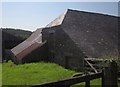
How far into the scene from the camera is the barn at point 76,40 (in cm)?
2299

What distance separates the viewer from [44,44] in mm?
31672

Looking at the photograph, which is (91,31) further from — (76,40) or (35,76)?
(35,76)

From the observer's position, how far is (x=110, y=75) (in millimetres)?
3824

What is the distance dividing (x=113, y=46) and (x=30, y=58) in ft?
38.3

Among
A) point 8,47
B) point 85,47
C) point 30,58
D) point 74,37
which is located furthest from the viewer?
point 8,47

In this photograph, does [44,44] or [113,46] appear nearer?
[113,46]

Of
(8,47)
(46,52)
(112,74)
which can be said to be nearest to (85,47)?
(46,52)

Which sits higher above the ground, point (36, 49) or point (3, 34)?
point (3, 34)

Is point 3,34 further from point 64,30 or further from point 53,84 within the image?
point 53,84

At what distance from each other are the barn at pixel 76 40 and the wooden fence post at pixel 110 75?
1738 cm

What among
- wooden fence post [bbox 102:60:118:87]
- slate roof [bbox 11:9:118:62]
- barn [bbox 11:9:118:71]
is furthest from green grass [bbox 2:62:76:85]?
wooden fence post [bbox 102:60:118:87]

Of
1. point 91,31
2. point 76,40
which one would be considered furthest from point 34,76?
point 91,31

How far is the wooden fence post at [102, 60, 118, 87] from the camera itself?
3790 mm

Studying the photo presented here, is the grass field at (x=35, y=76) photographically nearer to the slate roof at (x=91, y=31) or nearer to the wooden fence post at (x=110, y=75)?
the slate roof at (x=91, y=31)
